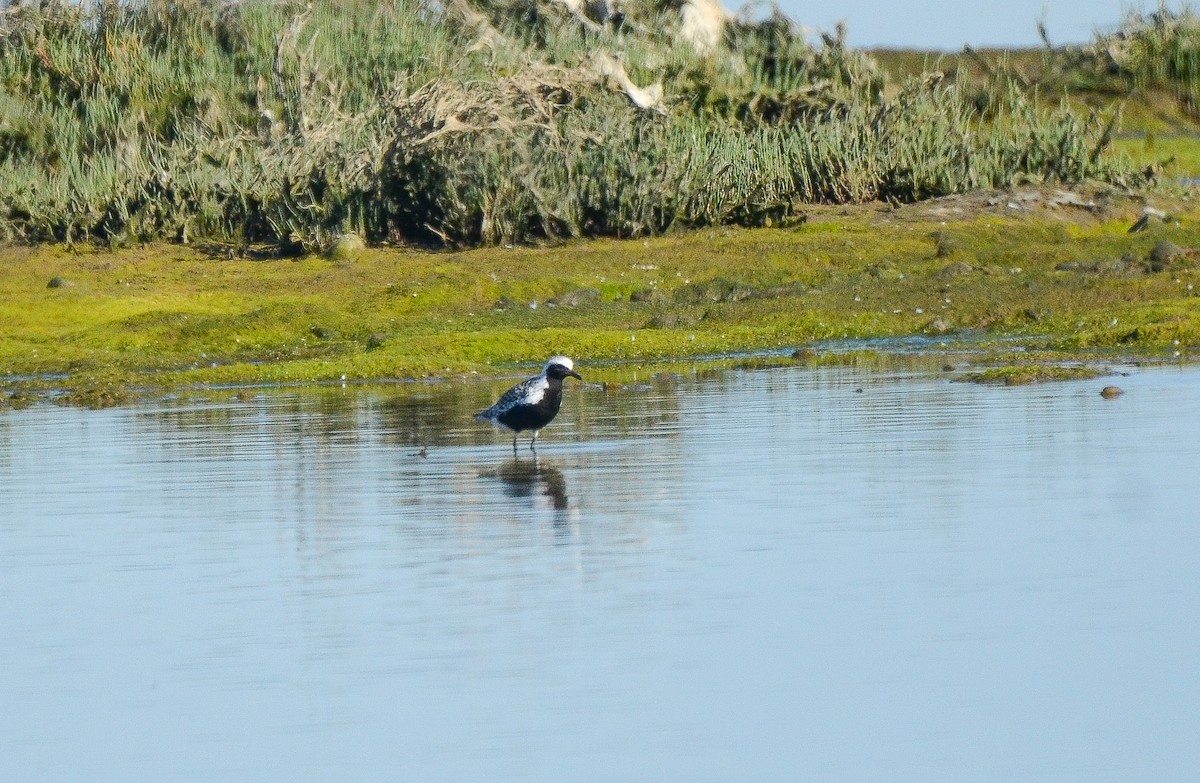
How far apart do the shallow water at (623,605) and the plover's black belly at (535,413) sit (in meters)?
0.29

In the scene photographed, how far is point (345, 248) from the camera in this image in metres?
27.2

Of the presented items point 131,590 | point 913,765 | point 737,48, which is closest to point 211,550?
point 131,590

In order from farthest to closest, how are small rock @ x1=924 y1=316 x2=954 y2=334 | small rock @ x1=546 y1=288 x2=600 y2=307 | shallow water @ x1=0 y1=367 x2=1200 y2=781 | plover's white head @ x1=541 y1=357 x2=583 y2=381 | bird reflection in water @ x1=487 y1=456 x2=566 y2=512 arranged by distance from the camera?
small rock @ x1=546 y1=288 x2=600 y2=307
small rock @ x1=924 y1=316 x2=954 y2=334
plover's white head @ x1=541 y1=357 x2=583 y2=381
bird reflection in water @ x1=487 y1=456 x2=566 y2=512
shallow water @ x1=0 y1=367 x2=1200 y2=781

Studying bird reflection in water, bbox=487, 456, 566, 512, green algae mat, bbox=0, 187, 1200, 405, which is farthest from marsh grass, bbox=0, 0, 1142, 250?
bird reflection in water, bbox=487, 456, 566, 512

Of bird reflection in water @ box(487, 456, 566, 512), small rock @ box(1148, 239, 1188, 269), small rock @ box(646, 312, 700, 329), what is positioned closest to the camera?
bird reflection in water @ box(487, 456, 566, 512)

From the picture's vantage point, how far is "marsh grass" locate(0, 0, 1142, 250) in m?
28.0

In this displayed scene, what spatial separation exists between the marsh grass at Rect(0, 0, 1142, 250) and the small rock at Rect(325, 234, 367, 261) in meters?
0.35

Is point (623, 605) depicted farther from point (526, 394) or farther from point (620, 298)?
point (620, 298)

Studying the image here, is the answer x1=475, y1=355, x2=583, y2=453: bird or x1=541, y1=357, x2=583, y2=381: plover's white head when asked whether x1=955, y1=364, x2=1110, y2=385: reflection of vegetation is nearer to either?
x1=541, y1=357, x2=583, y2=381: plover's white head

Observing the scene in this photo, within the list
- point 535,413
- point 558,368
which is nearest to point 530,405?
point 535,413

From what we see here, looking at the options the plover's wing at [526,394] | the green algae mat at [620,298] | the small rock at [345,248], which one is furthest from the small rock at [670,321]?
the plover's wing at [526,394]

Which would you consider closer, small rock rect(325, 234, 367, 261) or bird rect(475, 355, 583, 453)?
bird rect(475, 355, 583, 453)

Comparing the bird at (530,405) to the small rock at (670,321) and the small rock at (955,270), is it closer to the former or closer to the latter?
the small rock at (670,321)

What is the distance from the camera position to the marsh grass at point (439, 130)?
1101 inches
